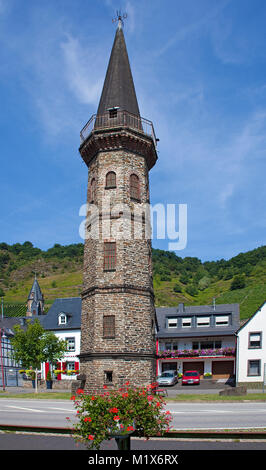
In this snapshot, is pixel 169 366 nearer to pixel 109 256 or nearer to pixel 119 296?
pixel 119 296

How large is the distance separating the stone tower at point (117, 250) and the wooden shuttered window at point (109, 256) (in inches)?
2.4

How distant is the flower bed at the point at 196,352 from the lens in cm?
4750

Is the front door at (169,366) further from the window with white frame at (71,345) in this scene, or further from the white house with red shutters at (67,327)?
the window with white frame at (71,345)

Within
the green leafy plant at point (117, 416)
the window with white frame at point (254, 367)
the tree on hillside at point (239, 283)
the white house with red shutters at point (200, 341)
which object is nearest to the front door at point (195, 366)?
the white house with red shutters at point (200, 341)

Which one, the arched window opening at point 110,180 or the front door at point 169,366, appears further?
the front door at point 169,366

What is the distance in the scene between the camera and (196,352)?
A: 1909 inches

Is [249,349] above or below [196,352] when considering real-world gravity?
above

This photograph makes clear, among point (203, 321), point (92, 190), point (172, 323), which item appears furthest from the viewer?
point (172, 323)

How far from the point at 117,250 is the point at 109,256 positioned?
0.69 metres

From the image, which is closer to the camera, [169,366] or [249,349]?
[249,349]

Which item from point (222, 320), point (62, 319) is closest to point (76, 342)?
point (62, 319)

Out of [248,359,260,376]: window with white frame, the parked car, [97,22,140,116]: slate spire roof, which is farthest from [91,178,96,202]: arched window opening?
[248,359,260,376]: window with white frame

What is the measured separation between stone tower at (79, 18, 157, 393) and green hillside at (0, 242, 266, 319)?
59.7 metres
